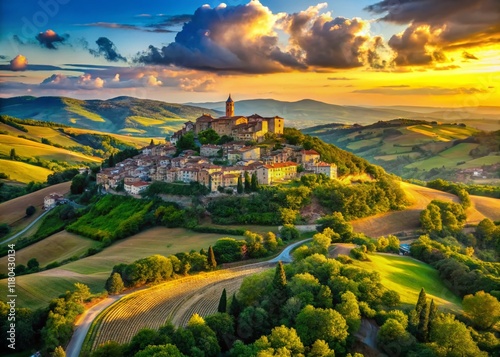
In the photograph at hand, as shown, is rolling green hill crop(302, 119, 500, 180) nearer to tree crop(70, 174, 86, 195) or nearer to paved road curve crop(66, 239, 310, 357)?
tree crop(70, 174, 86, 195)

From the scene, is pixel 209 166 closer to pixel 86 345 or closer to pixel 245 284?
pixel 245 284

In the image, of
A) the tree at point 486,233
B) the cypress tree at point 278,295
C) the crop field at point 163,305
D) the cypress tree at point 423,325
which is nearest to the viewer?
the cypress tree at point 423,325

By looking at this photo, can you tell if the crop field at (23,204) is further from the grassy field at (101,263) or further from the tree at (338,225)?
the tree at (338,225)

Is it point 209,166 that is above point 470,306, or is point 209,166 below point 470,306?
above

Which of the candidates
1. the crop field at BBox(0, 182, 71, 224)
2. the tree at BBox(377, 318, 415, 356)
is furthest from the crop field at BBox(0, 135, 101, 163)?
the tree at BBox(377, 318, 415, 356)

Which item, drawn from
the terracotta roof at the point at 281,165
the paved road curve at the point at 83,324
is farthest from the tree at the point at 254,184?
the paved road curve at the point at 83,324

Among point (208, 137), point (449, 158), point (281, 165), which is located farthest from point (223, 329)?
point (449, 158)

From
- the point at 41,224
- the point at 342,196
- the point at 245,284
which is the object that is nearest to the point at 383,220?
the point at 342,196
